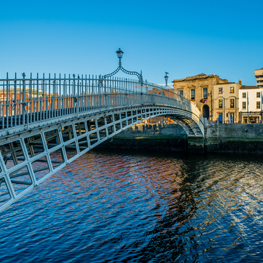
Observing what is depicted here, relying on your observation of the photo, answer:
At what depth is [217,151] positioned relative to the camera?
35281mm

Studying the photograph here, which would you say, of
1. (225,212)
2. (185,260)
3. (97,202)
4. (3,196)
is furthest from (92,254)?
(3,196)

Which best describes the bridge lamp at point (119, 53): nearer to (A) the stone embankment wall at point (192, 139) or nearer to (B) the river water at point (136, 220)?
(B) the river water at point (136, 220)

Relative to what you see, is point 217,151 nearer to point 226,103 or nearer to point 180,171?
point 180,171

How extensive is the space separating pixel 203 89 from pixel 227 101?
15.9 feet

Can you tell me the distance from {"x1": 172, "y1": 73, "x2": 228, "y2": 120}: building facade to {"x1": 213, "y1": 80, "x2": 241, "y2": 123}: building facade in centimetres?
87

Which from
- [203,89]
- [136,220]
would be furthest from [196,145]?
[136,220]

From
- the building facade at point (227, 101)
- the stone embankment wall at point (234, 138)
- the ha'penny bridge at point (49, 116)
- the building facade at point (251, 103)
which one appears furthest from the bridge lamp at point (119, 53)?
the building facade at point (251, 103)

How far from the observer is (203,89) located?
52.3 meters

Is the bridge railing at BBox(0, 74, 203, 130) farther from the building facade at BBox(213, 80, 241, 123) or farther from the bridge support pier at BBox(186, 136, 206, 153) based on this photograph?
the building facade at BBox(213, 80, 241, 123)

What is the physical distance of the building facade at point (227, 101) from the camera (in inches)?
1975

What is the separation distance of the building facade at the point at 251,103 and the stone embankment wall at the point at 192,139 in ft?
55.4

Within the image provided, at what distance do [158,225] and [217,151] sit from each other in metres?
25.8

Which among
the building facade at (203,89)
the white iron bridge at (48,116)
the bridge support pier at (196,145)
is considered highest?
the building facade at (203,89)

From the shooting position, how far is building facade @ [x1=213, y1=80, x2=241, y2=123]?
50156 millimetres
